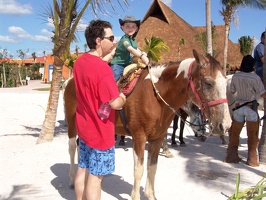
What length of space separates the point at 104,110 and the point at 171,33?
35.3 m

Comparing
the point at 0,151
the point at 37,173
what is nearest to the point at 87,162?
the point at 37,173

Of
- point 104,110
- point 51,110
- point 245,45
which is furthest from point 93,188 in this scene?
point 245,45

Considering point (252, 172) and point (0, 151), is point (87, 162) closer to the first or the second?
point (252, 172)

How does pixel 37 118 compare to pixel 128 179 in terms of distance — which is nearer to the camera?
pixel 128 179

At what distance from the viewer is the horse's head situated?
11.0ft

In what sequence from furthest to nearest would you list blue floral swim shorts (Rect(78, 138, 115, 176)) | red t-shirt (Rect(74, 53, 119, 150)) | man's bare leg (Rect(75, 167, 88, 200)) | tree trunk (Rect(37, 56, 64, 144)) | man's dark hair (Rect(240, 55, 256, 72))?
tree trunk (Rect(37, 56, 64, 144)) < man's dark hair (Rect(240, 55, 256, 72)) < man's bare leg (Rect(75, 167, 88, 200)) < blue floral swim shorts (Rect(78, 138, 115, 176)) < red t-shirt (Rect(74, 53, 119, 150))

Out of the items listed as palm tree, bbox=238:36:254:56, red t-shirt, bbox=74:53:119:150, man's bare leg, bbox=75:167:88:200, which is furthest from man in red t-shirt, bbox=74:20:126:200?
palm tree, bbox=238:36:254:56

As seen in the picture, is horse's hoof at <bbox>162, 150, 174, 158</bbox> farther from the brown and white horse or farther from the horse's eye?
the horse's eye

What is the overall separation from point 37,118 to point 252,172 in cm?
1025

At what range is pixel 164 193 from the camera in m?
4.91

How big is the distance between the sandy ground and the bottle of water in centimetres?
231

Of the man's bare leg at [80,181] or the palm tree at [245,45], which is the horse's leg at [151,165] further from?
the palm tree at [245,45]

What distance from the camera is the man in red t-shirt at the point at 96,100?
2.79 metres

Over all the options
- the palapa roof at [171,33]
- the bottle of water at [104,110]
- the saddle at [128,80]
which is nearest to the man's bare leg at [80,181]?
the bottle of water at [104,110]
